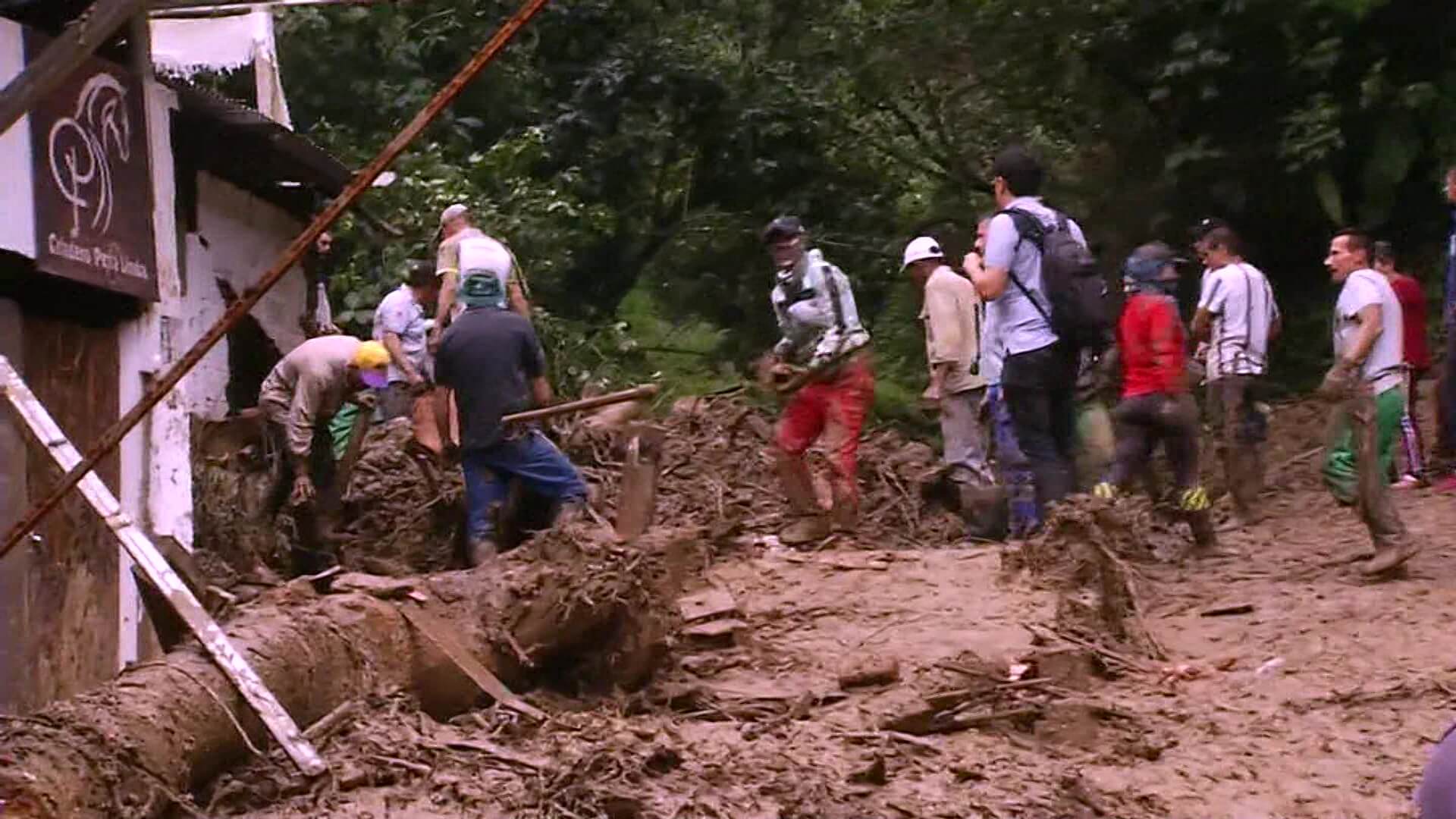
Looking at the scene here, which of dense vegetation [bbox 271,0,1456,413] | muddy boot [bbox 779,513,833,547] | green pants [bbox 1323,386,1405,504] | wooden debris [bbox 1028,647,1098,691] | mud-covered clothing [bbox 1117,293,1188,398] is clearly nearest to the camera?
wooden debris [bbox 1028,647,1098,691]

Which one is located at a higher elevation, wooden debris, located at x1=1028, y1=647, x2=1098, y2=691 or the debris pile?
the debris pile

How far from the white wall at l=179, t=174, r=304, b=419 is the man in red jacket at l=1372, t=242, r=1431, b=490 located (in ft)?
21.4

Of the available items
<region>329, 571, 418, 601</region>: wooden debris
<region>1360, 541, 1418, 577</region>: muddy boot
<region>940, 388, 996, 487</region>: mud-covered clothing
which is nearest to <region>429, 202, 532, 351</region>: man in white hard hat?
<region>940, 388, 996, 487</region>: mud-covered clothing

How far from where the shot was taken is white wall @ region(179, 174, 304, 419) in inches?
472

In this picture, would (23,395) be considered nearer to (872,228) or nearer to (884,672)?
(884,672)

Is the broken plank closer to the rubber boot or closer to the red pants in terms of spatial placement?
the red pants

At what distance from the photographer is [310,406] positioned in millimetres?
9836

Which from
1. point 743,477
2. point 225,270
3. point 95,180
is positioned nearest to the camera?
point 95,180

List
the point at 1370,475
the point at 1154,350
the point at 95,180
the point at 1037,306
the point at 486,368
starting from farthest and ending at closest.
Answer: the point at 486,368, the point at 1154,350, the point at 1037,306, the point at 1370,475, the point at 95,180

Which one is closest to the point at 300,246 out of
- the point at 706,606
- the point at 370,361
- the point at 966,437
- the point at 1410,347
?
the point at 706,606

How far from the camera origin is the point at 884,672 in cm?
673

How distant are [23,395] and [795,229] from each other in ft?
15.0

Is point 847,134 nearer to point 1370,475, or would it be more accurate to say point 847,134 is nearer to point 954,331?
point 954,331

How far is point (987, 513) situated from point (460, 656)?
13.5 feet
